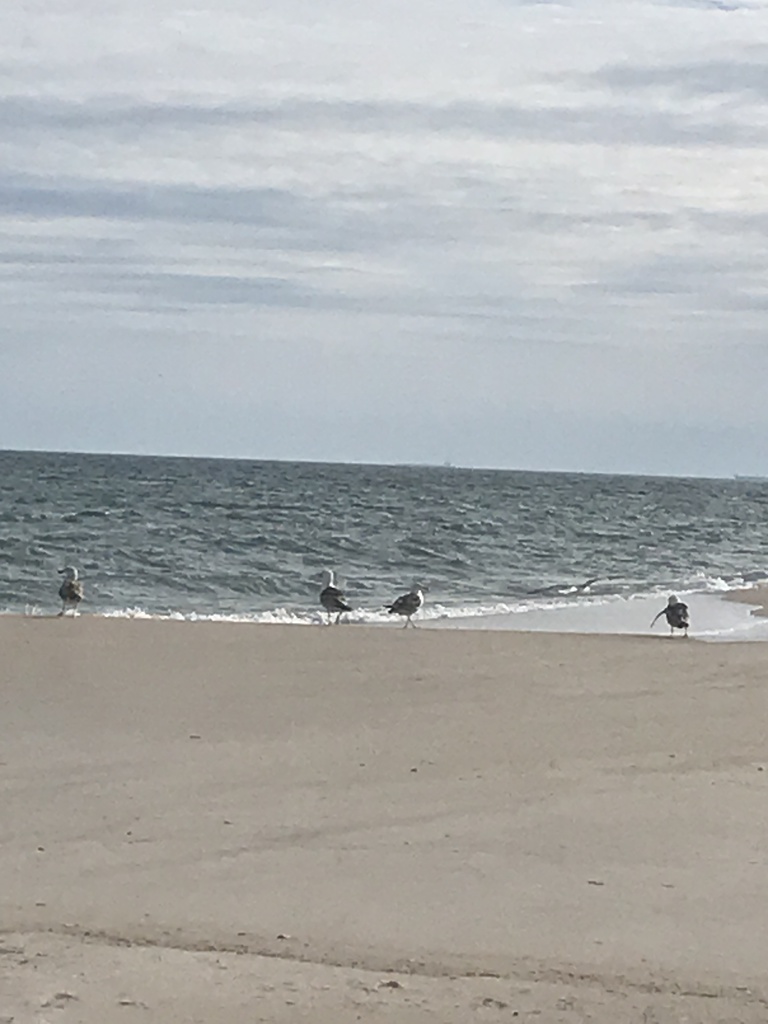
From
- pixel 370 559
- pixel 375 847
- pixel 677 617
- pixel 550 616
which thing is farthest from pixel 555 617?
pixel 375 847

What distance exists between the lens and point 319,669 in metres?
11.5

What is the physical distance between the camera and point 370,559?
30906mm

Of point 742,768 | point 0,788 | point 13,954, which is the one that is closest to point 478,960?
point 13,954

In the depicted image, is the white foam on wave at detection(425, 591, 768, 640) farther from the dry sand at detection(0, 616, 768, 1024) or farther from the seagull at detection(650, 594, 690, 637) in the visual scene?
A: the dry sand at detection(0, 616, 768, 1024)

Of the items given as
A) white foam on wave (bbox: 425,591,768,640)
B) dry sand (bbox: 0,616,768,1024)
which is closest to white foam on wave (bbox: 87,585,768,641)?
white foam on wave (bbox: 425,591,768,640)

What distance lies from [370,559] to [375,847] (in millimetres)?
24493

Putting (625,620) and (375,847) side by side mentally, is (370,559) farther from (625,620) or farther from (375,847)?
(375,847)

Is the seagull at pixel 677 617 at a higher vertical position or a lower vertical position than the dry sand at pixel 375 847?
higher

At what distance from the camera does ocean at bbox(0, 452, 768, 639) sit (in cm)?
2111

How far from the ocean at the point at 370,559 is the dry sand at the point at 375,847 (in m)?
8.22

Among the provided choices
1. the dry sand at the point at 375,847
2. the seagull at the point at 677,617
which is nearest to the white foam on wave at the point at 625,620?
the seagull at the point at 677,617

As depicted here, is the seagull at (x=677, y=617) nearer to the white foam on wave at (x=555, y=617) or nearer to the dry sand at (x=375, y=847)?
the white foam on wave at (x=555, y=617)

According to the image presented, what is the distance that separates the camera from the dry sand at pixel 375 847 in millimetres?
4805

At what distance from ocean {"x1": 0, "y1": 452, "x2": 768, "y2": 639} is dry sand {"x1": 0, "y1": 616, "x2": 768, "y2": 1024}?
8.22 m
